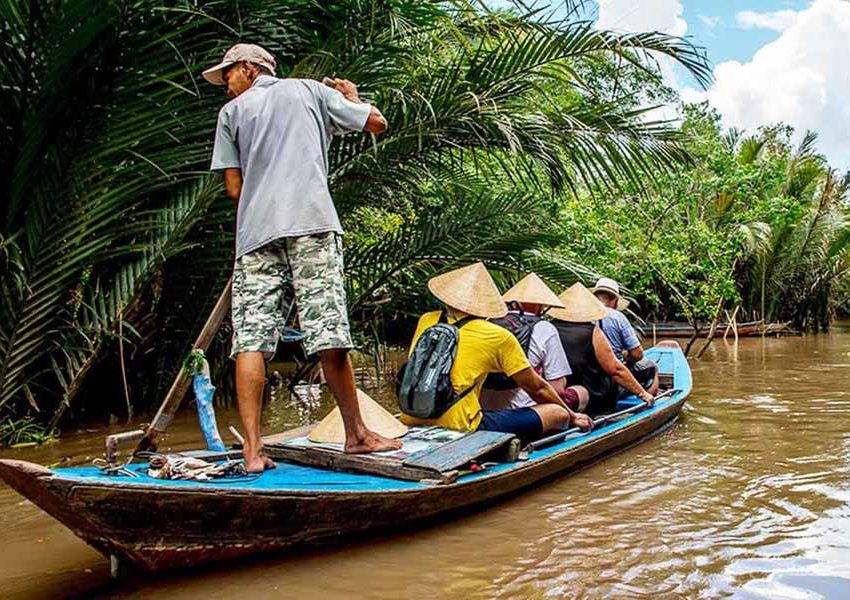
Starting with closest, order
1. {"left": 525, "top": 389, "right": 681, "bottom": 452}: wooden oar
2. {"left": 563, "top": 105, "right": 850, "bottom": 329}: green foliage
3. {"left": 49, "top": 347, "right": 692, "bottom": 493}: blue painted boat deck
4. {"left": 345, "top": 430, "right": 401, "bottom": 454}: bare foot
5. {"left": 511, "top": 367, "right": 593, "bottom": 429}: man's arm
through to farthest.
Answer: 1. {"left": 49, "top": 347, "right": 692, "bottom": 493}: blue painted boat deck
2. {"left": 345, "top": 430, "right": 401, "bottom": 454}: bare foot
3. {"left": 511, "top": 367, "right": 593, "bottom": 429}: man's arm
4. {"left": 525, "top": 389, "right": 681, "bottom": 452}: wooden oar
5. {"left": 563, "top": 105, "right": 850, "bottom": 329}: green foliage

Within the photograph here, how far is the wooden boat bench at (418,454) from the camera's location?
4066 millimetres

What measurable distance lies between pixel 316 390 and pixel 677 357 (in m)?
4.38

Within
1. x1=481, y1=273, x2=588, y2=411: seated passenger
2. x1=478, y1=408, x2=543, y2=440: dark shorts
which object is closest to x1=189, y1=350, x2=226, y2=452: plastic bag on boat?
x1=478, y1=408, x2=543, y2=440: dark shorts

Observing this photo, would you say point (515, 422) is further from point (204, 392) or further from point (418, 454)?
point (204, 392)

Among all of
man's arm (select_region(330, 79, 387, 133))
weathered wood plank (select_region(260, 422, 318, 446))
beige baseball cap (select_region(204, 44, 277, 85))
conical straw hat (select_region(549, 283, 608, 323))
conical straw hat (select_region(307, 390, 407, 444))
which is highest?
beige baseball cap (select_region(204, 44, 277, 85))

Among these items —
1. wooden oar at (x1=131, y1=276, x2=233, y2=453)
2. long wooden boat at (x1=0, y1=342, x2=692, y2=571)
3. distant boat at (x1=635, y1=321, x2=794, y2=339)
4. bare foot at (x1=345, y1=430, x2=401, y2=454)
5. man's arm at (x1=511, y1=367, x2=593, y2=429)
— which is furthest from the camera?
distant boat at (x1=635, y1=321, x2=794, y2=339)

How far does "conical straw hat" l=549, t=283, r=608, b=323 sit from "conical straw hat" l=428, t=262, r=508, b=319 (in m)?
1.50

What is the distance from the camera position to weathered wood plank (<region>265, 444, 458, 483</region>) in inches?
159

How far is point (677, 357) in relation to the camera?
9438 millimetres

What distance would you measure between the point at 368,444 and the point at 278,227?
4.01 feet

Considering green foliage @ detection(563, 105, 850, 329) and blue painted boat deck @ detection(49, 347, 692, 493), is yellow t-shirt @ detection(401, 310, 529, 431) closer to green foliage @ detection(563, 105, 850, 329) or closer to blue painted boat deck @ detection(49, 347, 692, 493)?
blue painted boat deck @ detection(49, 347, 692, 493)

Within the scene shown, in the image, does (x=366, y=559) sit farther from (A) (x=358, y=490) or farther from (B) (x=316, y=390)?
(B) (x=316, y=390)

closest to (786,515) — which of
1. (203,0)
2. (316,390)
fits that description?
(203,0)

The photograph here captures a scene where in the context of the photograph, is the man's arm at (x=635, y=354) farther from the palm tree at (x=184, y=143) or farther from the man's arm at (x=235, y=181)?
the man's arm at (x=235, y=181)
